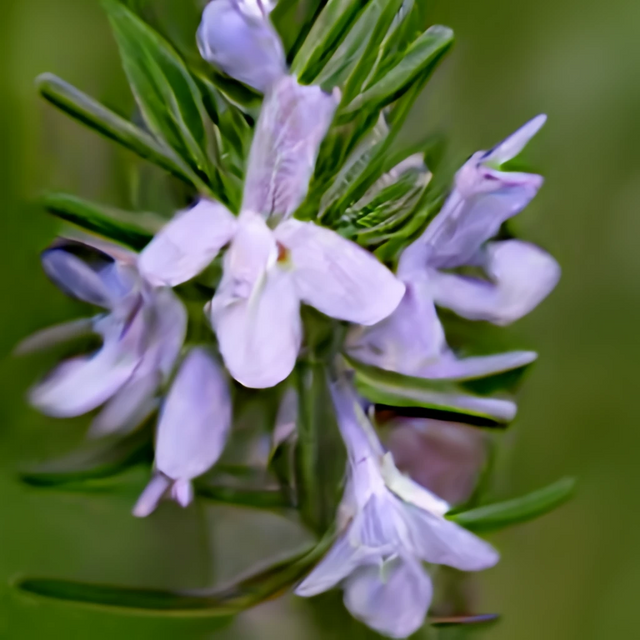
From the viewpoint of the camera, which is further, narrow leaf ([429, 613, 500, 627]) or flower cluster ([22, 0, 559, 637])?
narrow leaf ([429, 613, 500, 627])

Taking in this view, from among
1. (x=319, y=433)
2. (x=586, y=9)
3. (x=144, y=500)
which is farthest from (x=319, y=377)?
(x=586, y=9)

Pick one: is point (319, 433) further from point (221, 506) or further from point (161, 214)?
point (161, 214)

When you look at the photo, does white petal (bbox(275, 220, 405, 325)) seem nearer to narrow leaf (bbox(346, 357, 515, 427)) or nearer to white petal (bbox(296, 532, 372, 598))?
narrow leaf (bbox(346, 357, 515, 427))

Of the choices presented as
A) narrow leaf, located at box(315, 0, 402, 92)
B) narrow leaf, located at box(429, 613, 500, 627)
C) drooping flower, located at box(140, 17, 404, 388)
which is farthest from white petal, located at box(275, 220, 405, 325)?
narrow leaf, located at box(429, 613, 500, 627)

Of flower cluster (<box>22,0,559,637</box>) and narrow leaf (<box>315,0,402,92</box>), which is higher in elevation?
narrow leaf (<box>315,0,402,92</box>)

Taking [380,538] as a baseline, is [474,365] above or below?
above

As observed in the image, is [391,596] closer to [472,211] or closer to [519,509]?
[519,509]

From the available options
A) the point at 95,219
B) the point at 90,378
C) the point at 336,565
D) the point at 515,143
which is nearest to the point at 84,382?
the point at 90,378
